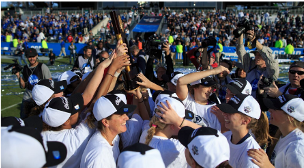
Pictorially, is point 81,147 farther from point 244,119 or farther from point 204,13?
point 204,13

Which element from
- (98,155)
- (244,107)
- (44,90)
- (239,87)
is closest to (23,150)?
(98,155)

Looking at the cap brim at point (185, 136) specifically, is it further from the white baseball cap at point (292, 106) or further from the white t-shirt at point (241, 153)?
the white baseball cap at point (292, 106)

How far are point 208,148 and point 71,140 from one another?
4.75 ft

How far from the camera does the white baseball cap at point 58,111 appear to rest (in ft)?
8.14

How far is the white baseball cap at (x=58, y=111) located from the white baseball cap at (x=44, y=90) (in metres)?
0.59

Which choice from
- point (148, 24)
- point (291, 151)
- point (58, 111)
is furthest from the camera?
point (148, 24)

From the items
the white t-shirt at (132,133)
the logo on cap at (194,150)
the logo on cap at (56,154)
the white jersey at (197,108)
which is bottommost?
the white t-shirt at (132,133)

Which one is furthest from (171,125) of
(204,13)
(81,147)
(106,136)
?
(204,13)

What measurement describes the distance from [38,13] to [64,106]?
1455 inches

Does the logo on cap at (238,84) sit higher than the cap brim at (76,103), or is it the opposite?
the logo on cap at (238,84)

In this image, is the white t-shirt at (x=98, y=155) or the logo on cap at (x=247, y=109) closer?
the white t-shirt at (x=98, y=155)

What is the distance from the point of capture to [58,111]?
251 centimetres

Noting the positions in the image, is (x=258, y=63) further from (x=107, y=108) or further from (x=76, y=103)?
(x=76, y=103)

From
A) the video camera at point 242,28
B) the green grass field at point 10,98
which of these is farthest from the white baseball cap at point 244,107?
the green grass field at point 10,98
